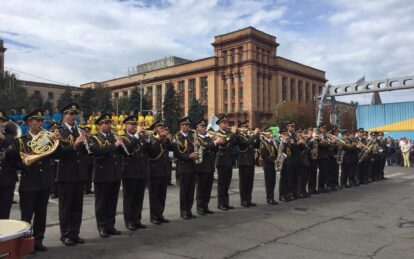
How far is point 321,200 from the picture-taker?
10.7 metres

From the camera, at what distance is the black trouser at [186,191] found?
8.17 meters

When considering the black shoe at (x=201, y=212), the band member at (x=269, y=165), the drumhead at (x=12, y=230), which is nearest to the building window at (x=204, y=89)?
the band member at (x=269, y=165)

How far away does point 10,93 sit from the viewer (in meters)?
49.4

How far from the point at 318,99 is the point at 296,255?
24.2 m

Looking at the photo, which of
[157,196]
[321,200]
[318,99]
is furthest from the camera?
[318,99]

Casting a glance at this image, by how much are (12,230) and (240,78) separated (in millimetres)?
69549

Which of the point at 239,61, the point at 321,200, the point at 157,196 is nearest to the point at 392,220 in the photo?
the point at 321,200

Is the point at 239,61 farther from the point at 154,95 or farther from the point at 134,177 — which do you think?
the point at 134,177

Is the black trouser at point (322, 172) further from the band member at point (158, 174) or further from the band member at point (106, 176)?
the band member at point (106, 176)

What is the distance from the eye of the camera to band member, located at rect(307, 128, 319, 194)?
37.9ft

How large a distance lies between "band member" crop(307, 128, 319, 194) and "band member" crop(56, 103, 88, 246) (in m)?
7.05

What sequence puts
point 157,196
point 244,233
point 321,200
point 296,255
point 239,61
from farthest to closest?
point 239,61 < point 321,200 < point 157,196 < point 244,233 < point 296,255

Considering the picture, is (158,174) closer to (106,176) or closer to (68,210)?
(106,176)

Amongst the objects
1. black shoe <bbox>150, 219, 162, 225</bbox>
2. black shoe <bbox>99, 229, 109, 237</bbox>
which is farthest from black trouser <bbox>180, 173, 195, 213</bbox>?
black shoe <bbox>99, 229, 109, 237</bbox>
